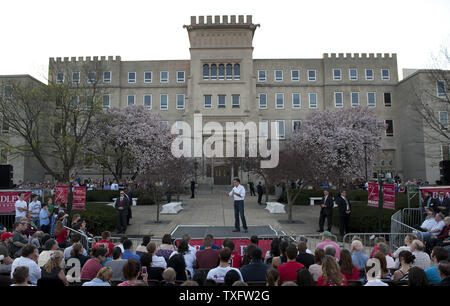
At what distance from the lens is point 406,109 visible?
145 feet

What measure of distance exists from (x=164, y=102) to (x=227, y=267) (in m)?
44.2

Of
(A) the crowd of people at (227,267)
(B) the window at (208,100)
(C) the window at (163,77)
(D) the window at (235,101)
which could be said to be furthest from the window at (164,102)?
(A) the crowd of people at (227,267)

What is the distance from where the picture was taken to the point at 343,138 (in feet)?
123

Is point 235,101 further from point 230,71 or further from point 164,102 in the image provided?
point 164,102

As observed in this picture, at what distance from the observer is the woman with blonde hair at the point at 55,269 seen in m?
5.02

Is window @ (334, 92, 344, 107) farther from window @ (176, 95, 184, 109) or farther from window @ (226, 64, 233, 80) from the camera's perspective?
window @ (176, 95, 184, 109)

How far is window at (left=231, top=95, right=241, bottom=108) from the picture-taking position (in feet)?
145

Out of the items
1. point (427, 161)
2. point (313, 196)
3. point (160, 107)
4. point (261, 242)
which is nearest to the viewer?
point (261, 242)

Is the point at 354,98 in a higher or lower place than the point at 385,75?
lower

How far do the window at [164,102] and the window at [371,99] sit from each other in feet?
99.5

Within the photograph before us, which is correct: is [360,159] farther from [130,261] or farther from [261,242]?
[130,261]

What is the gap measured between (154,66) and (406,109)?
3743cm

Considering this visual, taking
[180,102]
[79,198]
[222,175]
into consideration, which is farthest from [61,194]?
[180,102]
